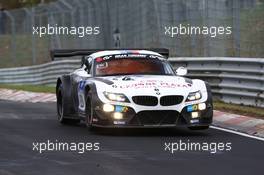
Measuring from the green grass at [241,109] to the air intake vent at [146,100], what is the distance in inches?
127

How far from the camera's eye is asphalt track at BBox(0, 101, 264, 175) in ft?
32.3

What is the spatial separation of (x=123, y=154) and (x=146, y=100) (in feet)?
7.40

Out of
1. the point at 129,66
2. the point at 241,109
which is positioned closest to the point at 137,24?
the point at 241,109

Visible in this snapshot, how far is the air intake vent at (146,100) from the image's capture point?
1336 cm

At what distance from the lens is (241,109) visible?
56.8 ft

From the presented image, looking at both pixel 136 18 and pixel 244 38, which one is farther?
pixel 136 18

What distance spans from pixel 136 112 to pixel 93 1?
57.8 feet

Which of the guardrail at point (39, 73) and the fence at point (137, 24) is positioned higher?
the fence at point (137, 24)

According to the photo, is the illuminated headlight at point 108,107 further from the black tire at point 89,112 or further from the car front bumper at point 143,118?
the black tire at point 89,112

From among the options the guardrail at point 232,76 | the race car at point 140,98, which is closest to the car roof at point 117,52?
the race car at point 140,98

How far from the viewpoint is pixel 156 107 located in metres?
13.4

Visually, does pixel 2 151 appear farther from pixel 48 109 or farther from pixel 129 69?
pixel 48 109

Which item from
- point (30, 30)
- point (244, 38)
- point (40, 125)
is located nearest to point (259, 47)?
point (244, 38)

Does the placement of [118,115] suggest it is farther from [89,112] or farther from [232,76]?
[232,76]
